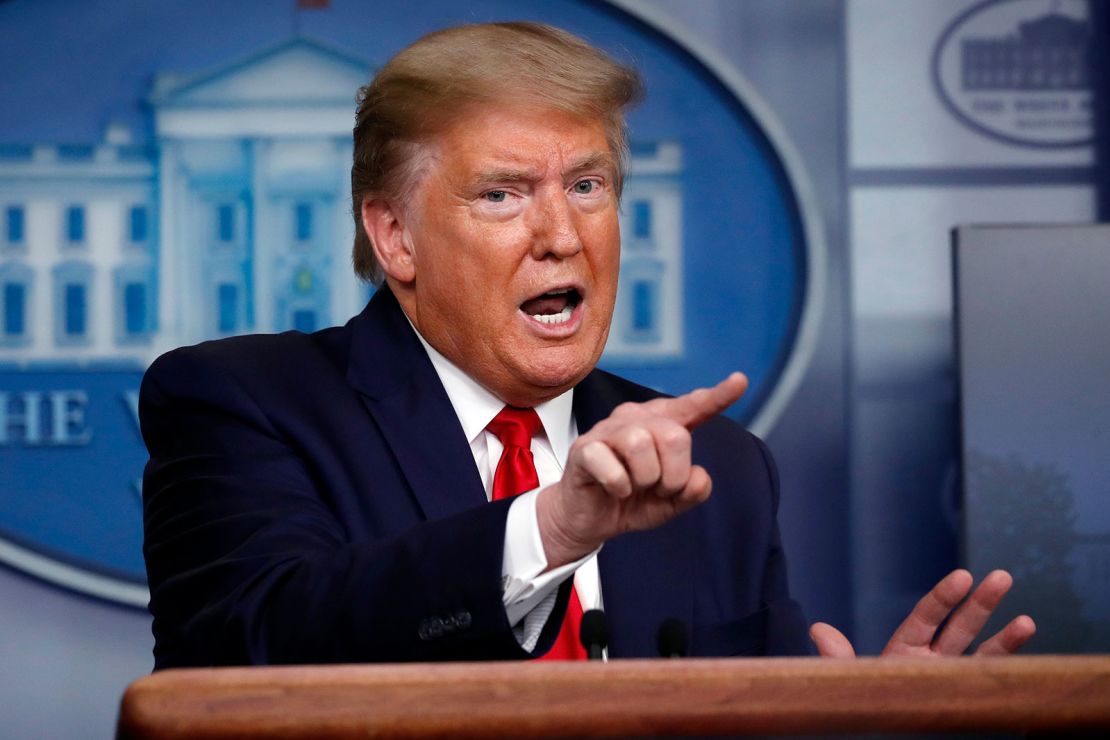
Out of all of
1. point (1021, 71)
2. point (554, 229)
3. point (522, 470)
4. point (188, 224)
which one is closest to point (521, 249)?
point (554, 229)

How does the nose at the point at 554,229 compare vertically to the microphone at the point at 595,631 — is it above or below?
above

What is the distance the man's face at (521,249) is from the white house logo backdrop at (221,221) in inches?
41.7

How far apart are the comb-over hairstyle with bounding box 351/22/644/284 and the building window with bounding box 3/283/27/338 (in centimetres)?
117

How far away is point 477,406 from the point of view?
1.67m

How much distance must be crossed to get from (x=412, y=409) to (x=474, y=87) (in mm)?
399

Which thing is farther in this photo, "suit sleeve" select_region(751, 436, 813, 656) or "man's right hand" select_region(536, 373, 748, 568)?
"suit sleeve" select_region(751, 436, 813, 656)

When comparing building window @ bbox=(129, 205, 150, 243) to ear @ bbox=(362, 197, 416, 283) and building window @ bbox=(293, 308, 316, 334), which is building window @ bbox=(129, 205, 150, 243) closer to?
building window @ bbox=(293, 308, 316, 334)

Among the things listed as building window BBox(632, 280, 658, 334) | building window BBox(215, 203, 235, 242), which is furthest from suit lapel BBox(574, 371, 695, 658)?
building window BBox(215, 203, 235, 242)

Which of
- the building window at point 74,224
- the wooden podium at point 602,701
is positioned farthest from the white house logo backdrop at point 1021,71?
the wooden podium at point 602,701

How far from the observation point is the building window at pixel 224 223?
2.67 meters

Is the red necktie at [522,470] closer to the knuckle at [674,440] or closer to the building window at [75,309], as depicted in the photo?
the knuckle at [674,440]

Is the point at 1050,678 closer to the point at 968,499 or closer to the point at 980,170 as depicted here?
the point at 968,499

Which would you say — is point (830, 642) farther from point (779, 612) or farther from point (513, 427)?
point (513, 427)

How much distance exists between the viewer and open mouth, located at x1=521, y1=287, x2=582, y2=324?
1641 mm
